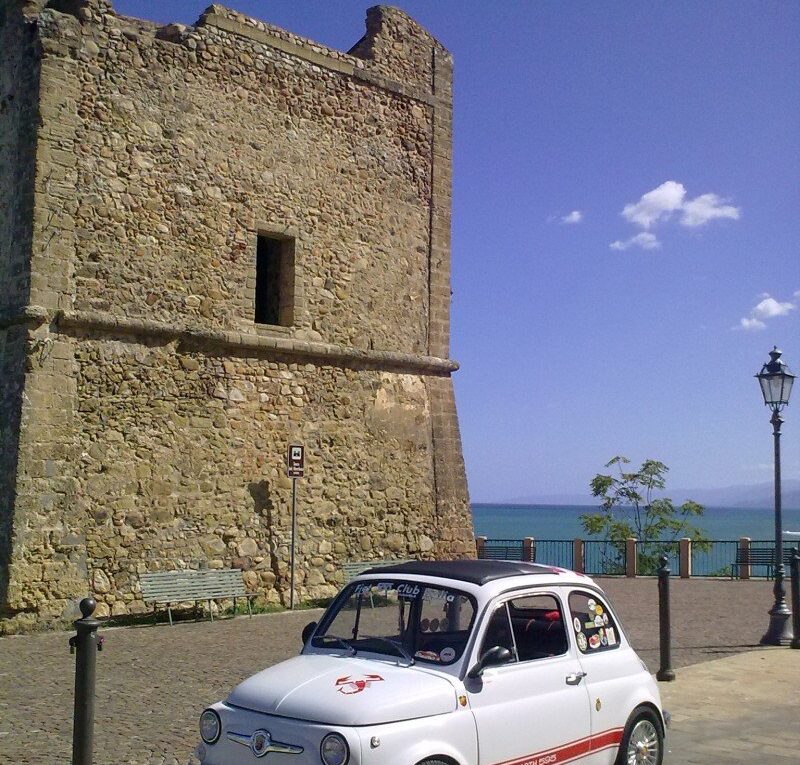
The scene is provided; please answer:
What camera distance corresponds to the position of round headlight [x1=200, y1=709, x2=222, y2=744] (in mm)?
5102

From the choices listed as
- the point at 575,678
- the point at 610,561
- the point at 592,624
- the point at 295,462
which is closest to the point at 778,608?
the point at 295,462

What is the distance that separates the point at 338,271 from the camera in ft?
55.0

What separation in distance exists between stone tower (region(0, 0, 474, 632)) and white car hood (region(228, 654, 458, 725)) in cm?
829

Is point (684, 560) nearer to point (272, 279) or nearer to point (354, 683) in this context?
point (272, 279)

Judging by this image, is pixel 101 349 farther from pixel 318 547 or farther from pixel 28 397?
pixel 318 547

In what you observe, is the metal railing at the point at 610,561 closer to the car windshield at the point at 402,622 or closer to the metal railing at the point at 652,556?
the metal railing at the point at 652,556

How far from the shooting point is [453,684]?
5.09 m

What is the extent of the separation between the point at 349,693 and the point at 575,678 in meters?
1.66

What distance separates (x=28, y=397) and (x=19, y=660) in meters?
3.81

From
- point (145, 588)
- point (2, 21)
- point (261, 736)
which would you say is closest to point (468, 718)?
point (261, 736)

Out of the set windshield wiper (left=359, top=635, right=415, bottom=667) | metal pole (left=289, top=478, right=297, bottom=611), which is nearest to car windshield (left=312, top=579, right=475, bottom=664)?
windshield wiper (left=359, top=635, right=415, bottom=667)

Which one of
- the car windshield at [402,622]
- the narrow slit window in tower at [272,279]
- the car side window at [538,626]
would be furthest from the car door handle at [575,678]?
the narrow slit window in tower at [272,279]

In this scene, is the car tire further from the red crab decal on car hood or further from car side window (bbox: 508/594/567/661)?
the red crab decal on car hood

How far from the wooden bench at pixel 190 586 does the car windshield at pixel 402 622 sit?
310 inches
